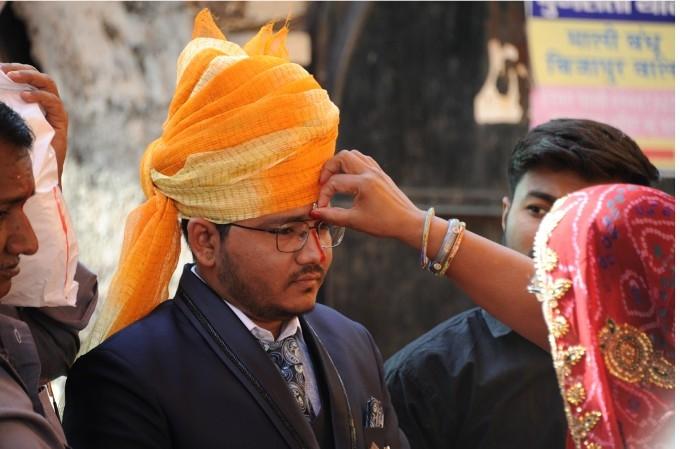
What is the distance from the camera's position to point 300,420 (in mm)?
3027

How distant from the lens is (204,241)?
336 centimetres

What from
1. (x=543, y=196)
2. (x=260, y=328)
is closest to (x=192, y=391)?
(x=260, y=328)

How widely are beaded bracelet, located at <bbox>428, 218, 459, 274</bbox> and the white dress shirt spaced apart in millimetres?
580

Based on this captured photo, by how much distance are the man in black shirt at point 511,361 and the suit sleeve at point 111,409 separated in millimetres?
1209

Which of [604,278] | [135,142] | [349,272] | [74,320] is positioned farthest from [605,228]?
[349,272]

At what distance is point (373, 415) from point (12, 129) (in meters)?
1.38

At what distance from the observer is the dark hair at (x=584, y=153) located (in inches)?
159

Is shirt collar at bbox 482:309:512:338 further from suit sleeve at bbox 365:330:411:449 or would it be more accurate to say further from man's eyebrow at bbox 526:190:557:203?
suit sleeve at bbox 365:330:411:449

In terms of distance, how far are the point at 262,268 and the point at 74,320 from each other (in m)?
0.56

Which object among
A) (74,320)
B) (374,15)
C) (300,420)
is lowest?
(300,420)

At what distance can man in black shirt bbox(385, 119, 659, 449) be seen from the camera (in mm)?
3824

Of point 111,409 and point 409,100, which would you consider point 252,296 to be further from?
point 409,100

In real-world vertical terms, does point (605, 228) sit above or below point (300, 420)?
above

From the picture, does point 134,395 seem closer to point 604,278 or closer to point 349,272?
point 604,278
